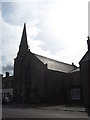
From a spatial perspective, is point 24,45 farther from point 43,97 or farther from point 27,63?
point 43,97

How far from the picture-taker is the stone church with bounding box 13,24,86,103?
43750 mm

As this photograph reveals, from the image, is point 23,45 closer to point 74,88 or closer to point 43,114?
point 74,88

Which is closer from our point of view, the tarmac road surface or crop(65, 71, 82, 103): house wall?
the tarmac road surface

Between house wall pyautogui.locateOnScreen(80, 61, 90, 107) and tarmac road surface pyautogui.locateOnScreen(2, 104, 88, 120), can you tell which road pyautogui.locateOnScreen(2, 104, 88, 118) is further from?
house wall pyautogui.locateOnScreen(80, 61, 90, 107)

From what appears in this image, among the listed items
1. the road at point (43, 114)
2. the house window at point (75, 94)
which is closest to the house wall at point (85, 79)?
the house window at point (75, 94)

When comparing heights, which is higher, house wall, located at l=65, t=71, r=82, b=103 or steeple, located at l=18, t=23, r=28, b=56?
steeple, located at l=18, t=23, r=28, b=56

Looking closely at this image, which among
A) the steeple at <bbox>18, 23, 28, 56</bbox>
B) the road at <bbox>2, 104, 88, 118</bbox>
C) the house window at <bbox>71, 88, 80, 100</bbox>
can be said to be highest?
the steeple at <bbox>18, 23, 28, 56</bbox>

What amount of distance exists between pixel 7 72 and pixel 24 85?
83.9 ft

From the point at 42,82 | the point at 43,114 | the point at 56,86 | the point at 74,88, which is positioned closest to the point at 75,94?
the point at 74,88

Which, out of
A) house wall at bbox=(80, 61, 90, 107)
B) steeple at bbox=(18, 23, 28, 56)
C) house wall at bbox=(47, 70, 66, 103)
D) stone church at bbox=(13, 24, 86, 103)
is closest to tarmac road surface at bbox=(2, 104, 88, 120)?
house wall at bbox=(80, 61, 90, 107)

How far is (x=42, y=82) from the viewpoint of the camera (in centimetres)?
4512

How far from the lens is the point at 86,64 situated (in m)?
31.9

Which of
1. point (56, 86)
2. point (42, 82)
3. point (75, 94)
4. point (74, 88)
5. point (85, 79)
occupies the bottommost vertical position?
point (75, 94)

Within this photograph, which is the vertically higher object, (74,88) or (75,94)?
(74,88)
